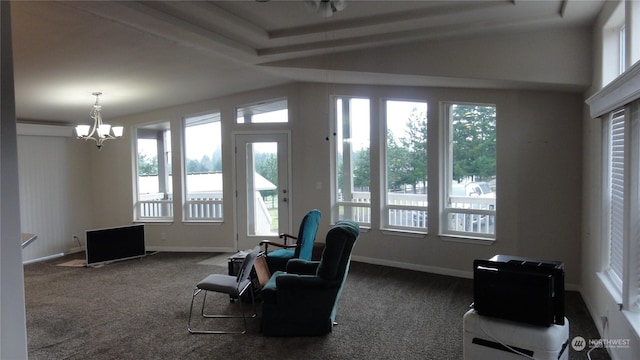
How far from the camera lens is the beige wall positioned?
4.25 metres

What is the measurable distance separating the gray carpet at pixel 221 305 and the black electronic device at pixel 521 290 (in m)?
0.88

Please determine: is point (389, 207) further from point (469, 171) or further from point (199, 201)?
point (199, 201)

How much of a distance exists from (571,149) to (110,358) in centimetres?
477

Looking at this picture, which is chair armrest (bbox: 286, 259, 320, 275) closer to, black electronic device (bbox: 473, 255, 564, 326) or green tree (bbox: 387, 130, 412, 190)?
black electronic device (bbox: 473, 255, 564, 326)

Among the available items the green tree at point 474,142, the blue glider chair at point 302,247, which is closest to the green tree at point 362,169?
the green tree at point 474,142

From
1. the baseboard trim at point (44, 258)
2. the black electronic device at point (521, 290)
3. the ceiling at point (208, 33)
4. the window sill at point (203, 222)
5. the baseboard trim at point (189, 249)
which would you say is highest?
the ceiling at point (208, 33)

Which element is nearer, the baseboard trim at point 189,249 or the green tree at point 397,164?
the green tree at point 397,164

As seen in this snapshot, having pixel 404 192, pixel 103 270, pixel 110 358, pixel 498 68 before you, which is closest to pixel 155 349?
pixel 110 358

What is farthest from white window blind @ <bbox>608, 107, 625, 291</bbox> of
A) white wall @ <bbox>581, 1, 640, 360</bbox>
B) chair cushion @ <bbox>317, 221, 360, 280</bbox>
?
chair cushion @ <bbox>317, 221, 360, 280</bbox>

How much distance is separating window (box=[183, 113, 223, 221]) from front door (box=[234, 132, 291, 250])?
0.49 meters

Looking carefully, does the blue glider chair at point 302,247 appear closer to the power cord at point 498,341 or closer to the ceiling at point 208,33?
the ceiling at point 208,33

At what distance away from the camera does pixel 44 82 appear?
14.4 feet

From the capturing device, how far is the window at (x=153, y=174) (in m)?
7.03

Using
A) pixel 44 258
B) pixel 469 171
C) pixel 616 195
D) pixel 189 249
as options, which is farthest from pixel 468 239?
pixel 44 258
